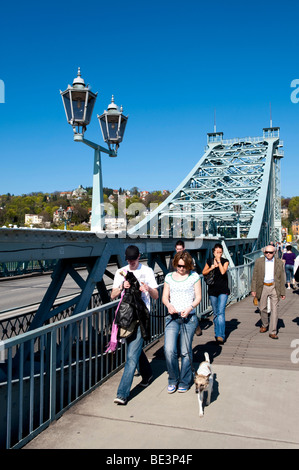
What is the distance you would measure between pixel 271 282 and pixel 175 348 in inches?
128

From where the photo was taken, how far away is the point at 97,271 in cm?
565

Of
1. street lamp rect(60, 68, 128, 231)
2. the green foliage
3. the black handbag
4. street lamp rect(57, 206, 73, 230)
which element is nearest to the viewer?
street lamp rect(60, 68, 128, 231)

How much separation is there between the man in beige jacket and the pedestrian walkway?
1264 millimetres

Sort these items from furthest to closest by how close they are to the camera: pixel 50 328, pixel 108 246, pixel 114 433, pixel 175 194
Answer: pixel 175 194 → pixel 108 246 → pixel 50 328 → pixel 114 433

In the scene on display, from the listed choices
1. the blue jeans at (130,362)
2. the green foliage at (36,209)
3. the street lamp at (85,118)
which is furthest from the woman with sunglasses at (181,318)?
the green foliage at (36,209)

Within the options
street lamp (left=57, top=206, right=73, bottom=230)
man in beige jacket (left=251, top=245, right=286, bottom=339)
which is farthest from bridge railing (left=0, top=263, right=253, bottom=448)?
street lamp (left=57, top=206, right=73, bottom=230)

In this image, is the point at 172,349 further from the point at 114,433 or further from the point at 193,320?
the point at 114,433

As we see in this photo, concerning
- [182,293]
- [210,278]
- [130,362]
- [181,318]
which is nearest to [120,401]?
[130,362]

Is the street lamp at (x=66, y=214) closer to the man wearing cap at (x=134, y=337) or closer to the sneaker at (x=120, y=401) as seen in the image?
the man wearing cap at (x=134, y=337)

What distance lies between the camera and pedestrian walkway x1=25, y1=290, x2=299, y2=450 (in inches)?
133

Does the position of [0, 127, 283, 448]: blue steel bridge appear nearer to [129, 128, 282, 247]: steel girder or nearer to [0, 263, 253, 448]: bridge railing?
[0, 263, 253, 448]: bridge railing

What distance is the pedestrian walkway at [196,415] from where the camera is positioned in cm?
338

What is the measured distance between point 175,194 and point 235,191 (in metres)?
8.45
